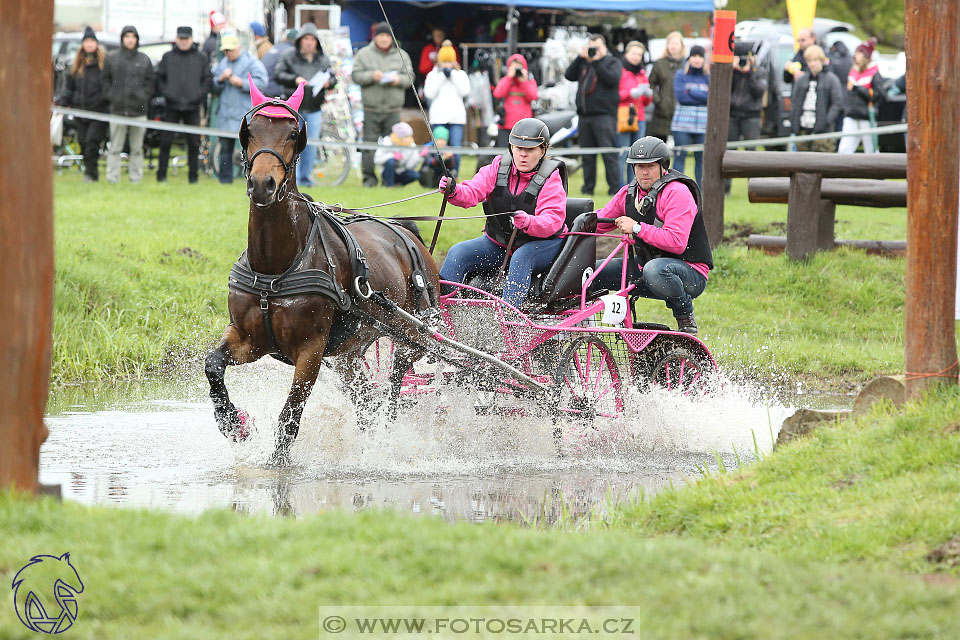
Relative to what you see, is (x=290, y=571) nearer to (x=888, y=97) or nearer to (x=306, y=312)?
(x=306, y=312)

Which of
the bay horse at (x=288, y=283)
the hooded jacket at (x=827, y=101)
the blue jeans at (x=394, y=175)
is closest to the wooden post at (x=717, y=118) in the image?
the blue jeans at (x=394, y=175)

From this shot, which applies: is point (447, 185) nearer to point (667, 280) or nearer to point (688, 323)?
point (667, 280)

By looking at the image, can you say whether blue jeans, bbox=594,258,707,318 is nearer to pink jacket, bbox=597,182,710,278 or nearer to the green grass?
pink jacket, bbox=597,182,710,278

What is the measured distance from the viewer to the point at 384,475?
7344mm

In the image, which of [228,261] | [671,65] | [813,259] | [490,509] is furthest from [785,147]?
[490,509]

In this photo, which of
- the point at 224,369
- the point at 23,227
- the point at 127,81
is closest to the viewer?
the point at 23,227

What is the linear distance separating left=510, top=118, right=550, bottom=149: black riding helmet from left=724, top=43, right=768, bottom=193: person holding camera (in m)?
11.0

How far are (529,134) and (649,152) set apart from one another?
80cm

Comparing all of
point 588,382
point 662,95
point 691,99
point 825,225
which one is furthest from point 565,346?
point 662,95

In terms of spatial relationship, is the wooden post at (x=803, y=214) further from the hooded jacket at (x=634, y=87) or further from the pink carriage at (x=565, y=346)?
the hooded jacket at (x=634, y=87)

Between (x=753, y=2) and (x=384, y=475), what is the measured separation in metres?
33.8

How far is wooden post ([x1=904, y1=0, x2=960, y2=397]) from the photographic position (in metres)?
6.36

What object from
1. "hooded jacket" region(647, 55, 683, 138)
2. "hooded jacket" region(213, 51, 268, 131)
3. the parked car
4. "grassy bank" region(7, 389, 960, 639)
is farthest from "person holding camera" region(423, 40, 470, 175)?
"grassy bank" region(7, 389, 960, 639)

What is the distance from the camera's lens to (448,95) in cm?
1845
